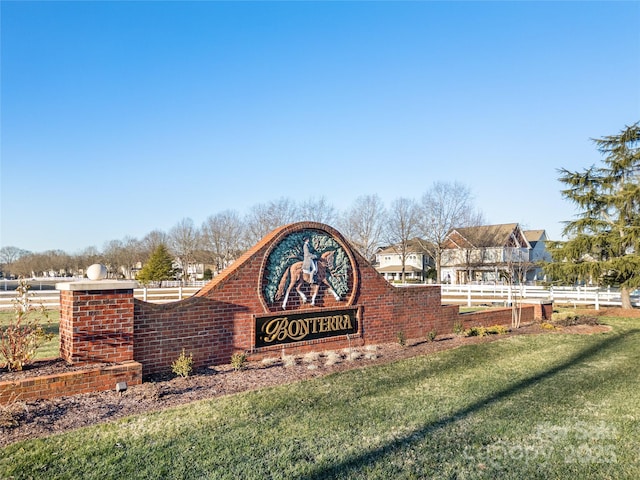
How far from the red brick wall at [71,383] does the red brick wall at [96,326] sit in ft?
0.90

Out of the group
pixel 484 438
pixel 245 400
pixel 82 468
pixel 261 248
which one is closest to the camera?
pixel 82 468

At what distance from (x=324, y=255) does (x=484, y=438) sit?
570cm

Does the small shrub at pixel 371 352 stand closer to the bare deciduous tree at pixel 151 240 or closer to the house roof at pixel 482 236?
the house roof at pixel 482 236

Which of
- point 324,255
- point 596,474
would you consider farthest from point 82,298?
point 596,474

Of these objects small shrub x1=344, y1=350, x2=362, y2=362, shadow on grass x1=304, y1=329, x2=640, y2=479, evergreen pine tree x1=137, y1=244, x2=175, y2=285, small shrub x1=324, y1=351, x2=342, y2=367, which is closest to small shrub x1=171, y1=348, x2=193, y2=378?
small shrub x1=324, y1=351, x2=342, y2=367

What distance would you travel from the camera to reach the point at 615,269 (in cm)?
1900

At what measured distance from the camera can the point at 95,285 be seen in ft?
22.2

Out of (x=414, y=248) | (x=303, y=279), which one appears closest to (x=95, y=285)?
(x=303, y=279)

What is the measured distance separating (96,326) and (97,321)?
76 mm

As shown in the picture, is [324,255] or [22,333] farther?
[324,255]

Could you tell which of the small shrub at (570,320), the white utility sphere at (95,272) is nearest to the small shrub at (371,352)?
the white utility sphere at (95,272)

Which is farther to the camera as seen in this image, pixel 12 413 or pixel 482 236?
pixel 482 236

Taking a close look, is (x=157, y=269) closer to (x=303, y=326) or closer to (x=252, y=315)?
(x=303, y=326)

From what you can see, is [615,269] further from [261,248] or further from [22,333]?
[22,333]
